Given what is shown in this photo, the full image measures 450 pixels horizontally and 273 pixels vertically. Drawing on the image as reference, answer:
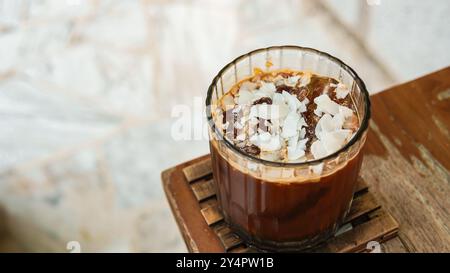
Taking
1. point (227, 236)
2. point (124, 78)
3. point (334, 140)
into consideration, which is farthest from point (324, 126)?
point (124, 78)

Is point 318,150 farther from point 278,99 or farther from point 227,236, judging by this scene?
point 227,236

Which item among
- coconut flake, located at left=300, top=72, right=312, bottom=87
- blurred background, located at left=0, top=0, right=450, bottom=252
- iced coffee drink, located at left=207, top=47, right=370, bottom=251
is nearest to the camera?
iced coffee drink, located at left=207, top=47, right=370, bottom=251

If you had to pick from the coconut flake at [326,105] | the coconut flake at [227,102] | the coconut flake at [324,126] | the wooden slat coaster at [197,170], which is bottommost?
the wooden slat coaster at [197,170]

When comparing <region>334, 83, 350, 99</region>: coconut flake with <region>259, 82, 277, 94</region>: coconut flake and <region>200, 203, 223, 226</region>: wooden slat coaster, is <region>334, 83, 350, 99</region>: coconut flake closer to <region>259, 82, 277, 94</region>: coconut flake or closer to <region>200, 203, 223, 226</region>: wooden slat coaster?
<region>259, 82, 277, 94</region>: coconut flake

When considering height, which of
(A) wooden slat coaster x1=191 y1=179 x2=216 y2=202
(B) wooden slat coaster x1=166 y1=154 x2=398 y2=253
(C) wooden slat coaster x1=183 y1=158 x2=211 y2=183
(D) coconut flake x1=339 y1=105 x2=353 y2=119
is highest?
(D) coconut flake x1=339 y1=105 x2=353 y2=119

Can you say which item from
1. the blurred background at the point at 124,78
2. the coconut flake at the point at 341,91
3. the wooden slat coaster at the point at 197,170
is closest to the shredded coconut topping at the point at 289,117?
the coconut flake at the point at 341,91

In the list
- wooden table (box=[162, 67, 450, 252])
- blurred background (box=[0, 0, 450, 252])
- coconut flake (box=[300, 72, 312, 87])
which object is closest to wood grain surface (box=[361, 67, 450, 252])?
wooden table (box=[162, 67, 450, 252])

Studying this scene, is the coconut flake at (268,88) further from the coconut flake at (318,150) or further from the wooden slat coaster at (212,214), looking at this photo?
the wooden slat coaster at (212,214)
